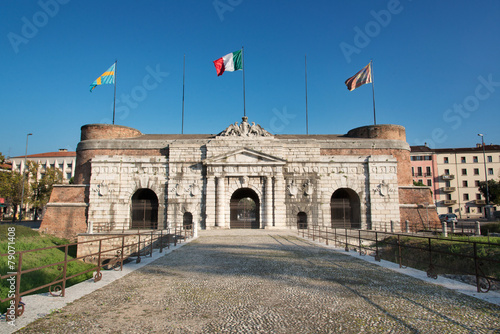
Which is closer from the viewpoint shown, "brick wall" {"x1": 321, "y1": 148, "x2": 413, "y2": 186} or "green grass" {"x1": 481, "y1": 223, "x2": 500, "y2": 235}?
"green grass" {"x1": 481, "y1": 223, "x2": 500, "y2": 235}

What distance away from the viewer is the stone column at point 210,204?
26.5m

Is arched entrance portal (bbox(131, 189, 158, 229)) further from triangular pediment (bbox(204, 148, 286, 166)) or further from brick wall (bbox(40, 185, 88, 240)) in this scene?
triangular pediment (bbox(204, 148, 286, 166))

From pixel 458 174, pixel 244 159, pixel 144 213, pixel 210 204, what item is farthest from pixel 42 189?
pixel 458 174

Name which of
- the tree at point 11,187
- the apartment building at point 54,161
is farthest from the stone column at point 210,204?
the apartment building at point 54,161

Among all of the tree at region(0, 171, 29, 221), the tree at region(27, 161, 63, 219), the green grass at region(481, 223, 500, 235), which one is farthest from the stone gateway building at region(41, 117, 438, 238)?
the tree at region(27, 161, 63, 219)

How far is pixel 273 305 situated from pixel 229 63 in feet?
87.9

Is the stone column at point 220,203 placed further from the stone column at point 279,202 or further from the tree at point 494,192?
the tree at point 494,192

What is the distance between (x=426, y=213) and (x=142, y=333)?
28.8 metres

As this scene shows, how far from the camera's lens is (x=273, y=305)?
19.3 feet

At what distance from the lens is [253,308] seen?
18.8 feet

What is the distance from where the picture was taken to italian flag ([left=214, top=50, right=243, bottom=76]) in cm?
2970

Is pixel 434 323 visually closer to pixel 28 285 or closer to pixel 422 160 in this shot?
pixel 28 285

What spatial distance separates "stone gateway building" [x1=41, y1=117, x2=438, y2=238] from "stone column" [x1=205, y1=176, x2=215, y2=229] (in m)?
0.08

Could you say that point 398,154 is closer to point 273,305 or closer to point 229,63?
point 229,63
